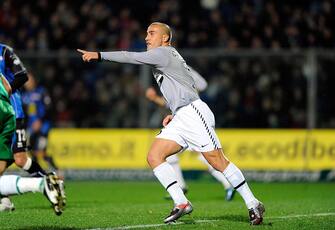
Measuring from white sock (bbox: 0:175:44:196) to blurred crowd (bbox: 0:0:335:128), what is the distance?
1143cm

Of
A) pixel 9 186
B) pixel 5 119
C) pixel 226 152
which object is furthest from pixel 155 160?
pixel 226 152

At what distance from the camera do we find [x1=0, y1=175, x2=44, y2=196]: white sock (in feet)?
30.0

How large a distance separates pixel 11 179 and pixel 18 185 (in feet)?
0.55

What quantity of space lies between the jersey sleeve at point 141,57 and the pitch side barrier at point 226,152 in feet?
34.0

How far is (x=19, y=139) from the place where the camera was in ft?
42.0

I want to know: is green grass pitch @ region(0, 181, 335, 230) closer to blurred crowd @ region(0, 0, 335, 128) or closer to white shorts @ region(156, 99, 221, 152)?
white shorts @ region(156, 99, 221, 152)

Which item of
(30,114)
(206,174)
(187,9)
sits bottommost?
(206,174)

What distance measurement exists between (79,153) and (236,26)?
5.53m

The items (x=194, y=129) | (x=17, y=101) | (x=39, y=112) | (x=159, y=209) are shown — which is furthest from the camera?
(x=39, y=112)

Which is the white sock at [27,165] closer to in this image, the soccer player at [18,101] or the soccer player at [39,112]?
the soccer player at [18,101]

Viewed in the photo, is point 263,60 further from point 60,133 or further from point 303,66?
point 60,133

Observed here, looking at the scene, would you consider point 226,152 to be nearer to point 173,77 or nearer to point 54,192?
point 173,77

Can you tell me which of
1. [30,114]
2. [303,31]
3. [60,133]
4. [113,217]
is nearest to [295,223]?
[113,217]

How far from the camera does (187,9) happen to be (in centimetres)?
2398
